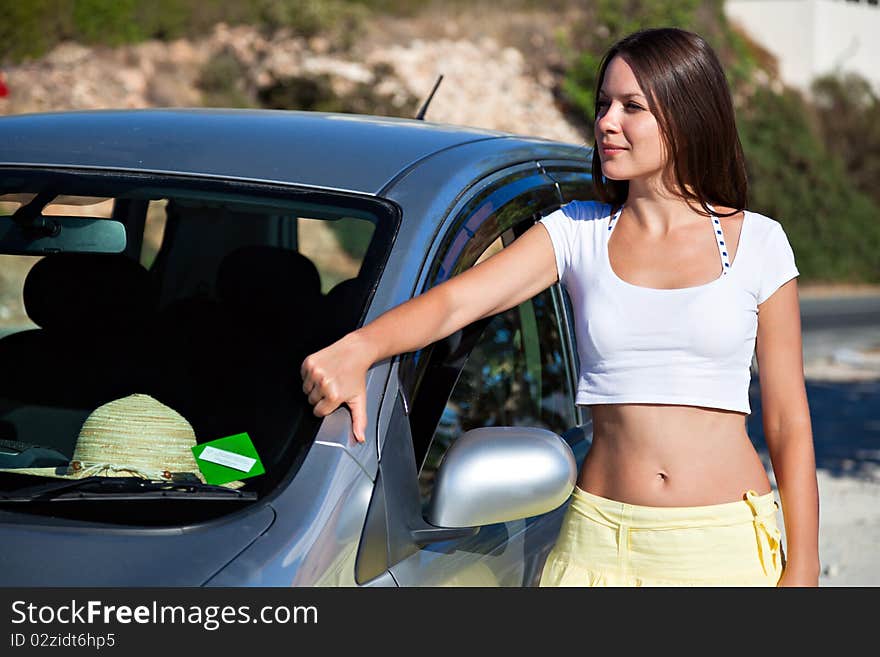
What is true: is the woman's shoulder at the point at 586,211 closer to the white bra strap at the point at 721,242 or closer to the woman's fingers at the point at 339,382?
the white bra strap at the point at 721,242

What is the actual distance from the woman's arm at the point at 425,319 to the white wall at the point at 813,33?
1378 inches

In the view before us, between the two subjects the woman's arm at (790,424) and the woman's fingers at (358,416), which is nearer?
the woman's fingers at (358,416)

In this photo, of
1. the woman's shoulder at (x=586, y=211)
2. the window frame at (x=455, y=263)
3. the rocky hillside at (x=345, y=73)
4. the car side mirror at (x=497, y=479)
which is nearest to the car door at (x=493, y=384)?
the window frame at (x=455, y=263)

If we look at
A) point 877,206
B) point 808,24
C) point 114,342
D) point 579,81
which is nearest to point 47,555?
point 114,342

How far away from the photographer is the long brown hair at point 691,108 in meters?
2.15

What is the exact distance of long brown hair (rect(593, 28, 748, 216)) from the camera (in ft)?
7.06

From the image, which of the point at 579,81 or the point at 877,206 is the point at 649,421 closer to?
the point at 579,81

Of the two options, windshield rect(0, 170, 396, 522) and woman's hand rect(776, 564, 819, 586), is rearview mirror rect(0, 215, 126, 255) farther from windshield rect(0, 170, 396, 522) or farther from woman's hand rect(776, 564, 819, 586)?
woman's hand rect(776, 564, 819, 586)

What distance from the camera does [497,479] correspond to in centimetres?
197

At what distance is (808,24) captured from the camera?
3534cm

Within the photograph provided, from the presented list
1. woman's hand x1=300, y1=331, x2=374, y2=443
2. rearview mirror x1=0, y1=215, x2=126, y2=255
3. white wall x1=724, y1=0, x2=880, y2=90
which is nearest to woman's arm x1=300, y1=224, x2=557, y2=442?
woman's hand x1=300, y1=331, x2=374, y2=443

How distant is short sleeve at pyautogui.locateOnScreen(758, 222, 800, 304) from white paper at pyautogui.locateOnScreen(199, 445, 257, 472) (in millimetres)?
936
